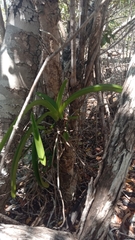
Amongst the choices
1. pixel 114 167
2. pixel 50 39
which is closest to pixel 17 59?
pixel 50 39

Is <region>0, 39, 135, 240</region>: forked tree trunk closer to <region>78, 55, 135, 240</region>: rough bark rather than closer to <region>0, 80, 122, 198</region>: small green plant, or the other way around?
<region>78, 55, 135, 240</region>: rough bark

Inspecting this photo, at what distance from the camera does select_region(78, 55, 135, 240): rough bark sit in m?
0.87

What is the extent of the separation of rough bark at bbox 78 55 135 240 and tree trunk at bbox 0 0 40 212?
468mm

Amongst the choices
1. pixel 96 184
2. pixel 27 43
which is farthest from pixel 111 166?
pixel 27 43

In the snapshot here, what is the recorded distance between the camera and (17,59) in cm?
111

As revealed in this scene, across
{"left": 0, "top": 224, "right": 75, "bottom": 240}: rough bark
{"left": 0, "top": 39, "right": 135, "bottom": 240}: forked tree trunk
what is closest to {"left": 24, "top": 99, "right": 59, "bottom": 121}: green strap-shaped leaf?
{"left": 0, "top": 39, "right": 135, "bottom": 240}: forked tree trunk

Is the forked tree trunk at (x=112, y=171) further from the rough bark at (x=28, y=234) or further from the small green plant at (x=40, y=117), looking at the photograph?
the small green plant at (x=40, y=117)

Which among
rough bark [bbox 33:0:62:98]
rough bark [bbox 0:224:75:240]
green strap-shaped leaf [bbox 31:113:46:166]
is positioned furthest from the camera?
rough bark [bbox 33:0:62:98]

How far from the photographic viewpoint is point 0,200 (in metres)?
1.23

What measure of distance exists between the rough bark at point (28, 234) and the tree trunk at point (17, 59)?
385mm

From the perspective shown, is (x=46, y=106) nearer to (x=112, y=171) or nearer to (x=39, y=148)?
(x=39, y=148)

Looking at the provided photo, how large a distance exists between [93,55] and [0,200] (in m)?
0.87

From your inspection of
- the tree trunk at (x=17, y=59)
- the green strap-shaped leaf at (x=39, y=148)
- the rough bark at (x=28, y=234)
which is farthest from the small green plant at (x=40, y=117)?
the rough bark at (x=28, y=234)

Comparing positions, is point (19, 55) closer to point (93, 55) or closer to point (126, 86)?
point (93, 55)
